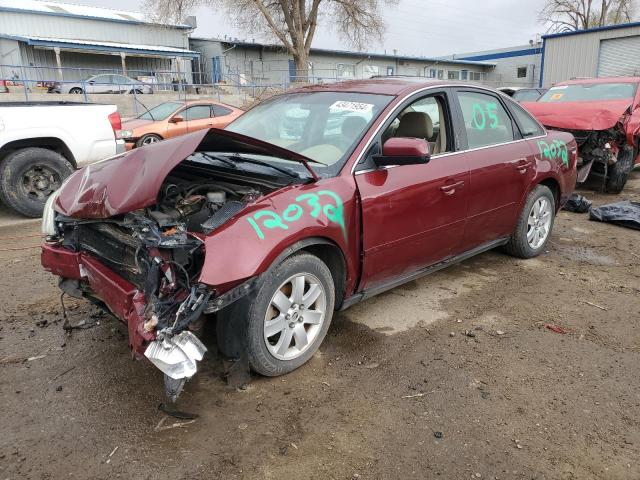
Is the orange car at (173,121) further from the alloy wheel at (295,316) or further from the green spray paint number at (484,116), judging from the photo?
the alloy wheel at (295,316)

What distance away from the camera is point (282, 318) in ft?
9.28

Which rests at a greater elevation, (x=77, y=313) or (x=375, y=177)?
(x=375, y=177)

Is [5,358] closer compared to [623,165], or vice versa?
[5,358]

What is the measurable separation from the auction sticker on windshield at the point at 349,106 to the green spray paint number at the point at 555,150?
2.11m

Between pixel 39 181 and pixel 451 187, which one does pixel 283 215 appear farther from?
pixel 39 181

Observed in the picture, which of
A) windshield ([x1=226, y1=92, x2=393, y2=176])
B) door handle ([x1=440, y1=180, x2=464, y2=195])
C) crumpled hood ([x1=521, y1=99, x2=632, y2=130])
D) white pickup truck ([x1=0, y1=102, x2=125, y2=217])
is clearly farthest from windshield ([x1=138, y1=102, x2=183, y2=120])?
door handle ([x1=440, y1=180, x2=464, y2=195])

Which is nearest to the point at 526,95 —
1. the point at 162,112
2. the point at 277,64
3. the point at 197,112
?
the point at 197,112

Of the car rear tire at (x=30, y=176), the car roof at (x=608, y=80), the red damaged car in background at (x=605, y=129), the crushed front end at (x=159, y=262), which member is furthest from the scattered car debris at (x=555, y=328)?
the car roof at (x=608, y=80)

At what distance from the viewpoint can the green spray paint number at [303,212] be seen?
Answer: 2.62m

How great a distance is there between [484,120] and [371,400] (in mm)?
2645

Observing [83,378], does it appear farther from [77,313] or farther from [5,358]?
[77,313]

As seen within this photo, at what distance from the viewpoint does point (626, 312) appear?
12.8ft

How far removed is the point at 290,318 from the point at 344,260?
1.69ft

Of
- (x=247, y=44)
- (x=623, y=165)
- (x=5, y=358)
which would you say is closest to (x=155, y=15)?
(x=247, y=44)
